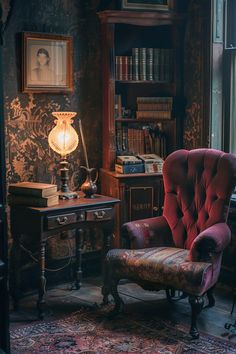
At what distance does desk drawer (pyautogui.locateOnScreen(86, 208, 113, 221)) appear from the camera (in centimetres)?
429

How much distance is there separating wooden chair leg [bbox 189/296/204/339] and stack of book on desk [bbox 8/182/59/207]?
1.17 m

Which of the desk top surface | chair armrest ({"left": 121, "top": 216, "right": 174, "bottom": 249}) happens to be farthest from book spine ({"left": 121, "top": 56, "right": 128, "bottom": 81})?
chair armrest ({"left": 121, "top": 216, "right": 174, "bottom": 249})

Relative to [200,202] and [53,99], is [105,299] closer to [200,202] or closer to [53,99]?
[200,202]

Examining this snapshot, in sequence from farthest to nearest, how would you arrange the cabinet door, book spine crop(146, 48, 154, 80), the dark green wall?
1. book spine crop(146, 48, 154, 80)
2. the cabinet door
3. the dark green wall

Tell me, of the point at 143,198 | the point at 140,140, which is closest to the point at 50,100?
the point at 140,140

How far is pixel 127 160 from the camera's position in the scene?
4.75 m

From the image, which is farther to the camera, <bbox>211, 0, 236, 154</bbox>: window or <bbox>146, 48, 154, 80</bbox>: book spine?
<bbox>146, 48, 154, 80</bbox>: book spine

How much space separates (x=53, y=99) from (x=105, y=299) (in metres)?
1.60

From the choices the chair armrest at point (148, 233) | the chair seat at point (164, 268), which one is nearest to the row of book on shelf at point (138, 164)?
the chair armrest at point (148, 233)

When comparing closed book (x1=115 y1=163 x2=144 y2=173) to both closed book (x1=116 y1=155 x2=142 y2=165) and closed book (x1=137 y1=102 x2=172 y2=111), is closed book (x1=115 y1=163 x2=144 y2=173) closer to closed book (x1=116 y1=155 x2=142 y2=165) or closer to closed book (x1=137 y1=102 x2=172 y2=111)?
closed book (x1=116 y1=155 x2=142 y2=165)

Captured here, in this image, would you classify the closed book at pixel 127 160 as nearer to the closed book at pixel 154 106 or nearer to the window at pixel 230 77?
the closed book at pixel 154 106

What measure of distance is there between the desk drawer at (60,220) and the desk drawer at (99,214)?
0.13 meters

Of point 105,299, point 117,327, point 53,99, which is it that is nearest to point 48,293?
point 105,299

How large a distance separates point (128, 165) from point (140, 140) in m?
0.39
